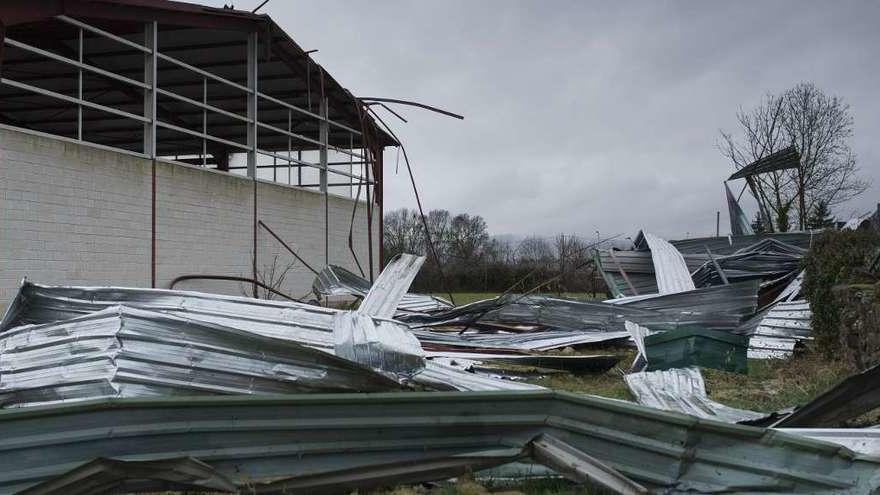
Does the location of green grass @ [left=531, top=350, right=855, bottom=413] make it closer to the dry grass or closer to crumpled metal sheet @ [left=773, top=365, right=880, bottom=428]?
the dry grass

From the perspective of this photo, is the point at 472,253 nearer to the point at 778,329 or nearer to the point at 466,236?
the point at 466,236

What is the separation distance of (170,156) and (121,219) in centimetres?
1028

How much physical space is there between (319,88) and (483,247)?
935 inches

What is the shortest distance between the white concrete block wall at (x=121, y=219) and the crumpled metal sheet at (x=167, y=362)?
18.4ft

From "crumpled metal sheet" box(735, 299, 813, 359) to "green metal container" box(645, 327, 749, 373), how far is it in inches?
54.5

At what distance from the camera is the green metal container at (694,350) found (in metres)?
7.32

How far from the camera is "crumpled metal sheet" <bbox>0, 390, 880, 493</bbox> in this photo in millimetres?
3148

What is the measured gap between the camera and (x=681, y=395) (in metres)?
5.46

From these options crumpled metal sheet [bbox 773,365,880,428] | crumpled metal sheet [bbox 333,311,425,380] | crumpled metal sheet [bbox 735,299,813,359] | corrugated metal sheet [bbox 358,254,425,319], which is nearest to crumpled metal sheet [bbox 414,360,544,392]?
crumpled metal sheet [bbox 333,311,425,380]

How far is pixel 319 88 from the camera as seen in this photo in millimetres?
16672

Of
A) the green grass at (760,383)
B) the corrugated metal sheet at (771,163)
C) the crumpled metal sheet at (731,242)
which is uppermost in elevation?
the corrugated metal sheet at (771,163)

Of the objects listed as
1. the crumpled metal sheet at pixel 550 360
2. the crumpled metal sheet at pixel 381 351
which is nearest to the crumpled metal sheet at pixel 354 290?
the crumpled metal sheet at pixel 550 360

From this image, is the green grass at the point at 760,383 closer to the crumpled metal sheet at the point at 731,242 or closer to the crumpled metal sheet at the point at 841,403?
the crumpled metal sheet at the point at 841,403

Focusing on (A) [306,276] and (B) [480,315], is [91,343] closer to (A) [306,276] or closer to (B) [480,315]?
(B) [480,315]
